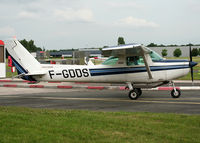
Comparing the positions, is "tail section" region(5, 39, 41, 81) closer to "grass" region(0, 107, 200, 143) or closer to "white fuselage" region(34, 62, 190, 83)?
"white fuselage" region(34, 62, 190, 83)

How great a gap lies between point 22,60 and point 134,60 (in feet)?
18.6

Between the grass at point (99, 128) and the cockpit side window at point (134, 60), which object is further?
the cockpit side window at point (134, 60)

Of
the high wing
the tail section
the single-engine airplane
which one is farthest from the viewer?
the tail section

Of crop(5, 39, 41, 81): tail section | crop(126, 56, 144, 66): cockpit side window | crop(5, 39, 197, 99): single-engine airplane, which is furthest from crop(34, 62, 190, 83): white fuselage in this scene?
crop(5, 39, 41, 81): tail section

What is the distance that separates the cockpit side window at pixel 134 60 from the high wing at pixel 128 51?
0.89ft

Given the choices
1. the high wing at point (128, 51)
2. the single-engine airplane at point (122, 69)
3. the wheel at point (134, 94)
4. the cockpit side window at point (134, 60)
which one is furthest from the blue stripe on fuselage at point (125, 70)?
the wheel at point (134, 94)

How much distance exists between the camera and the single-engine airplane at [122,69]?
42.0ft

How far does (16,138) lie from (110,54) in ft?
25.4

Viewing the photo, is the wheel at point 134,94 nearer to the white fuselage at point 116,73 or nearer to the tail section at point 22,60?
the white fuselage at point 116,73

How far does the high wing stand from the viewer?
38.4 ft

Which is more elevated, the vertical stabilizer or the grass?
the vertical stabilizer

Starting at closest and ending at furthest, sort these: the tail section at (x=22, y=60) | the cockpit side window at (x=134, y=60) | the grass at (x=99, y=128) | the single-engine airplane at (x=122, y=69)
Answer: the grass at (x=99, y=128) → the single-engine airplane at (x=122, y=69) → the cockpit side window at (x=134, y=60) → the tail section at (x=22, y=60)

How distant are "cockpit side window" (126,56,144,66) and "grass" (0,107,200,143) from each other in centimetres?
513

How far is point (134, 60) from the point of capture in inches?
516
